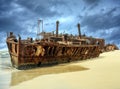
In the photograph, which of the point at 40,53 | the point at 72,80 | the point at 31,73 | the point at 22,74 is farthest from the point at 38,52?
the point at 72,80

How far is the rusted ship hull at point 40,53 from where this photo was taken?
17094 mm

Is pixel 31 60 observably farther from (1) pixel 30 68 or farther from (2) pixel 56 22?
(2) pixel 56 22

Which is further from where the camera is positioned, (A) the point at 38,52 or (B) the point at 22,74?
(A) the point at 38,52

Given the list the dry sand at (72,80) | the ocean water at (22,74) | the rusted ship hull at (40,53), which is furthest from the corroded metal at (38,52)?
the dry sand at (72,80)

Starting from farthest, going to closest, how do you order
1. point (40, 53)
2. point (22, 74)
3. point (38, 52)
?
point (40, 53) < point (38, 52) < point (22, 74)

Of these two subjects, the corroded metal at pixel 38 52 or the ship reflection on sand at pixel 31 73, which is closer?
the ship reflection on sand at pixel 31 73

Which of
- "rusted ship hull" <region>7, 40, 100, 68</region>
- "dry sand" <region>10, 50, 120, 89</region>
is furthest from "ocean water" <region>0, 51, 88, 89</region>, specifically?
"rusted ship hull" <region>7, 40, 100, 68</region>

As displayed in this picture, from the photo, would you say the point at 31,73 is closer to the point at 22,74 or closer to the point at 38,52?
the point at 22,74

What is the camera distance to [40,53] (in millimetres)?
18062

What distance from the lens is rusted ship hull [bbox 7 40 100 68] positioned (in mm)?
17094

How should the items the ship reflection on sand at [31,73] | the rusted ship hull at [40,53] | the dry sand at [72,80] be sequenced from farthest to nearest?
1. the rusted ship hull at [40,53]
2. the ship reflection on sand at [31,73]
3. the dry sand at [72,80]

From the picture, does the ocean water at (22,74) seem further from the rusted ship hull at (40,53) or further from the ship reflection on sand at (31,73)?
the rusted ship hull at (40,53)

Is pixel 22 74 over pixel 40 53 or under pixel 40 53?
under

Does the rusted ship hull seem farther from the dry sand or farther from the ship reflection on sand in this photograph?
the dry sand
